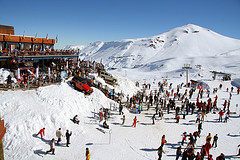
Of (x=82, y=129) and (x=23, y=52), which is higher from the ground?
(x=23, y=52)

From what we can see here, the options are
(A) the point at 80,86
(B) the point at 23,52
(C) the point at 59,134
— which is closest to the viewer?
(C) the point at 59,134

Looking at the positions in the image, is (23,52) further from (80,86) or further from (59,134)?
(59,134)

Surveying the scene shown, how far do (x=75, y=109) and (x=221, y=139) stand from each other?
40.4ft

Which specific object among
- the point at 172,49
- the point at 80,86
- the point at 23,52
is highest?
the point at 172,49

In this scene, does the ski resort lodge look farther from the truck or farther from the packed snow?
the truck

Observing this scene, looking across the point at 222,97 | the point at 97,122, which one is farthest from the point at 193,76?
the point at 97,122

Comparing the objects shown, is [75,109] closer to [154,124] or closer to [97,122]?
[97,122]

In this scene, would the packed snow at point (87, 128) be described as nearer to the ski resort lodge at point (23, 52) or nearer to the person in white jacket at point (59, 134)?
the person in white jacket at point (59, 134)

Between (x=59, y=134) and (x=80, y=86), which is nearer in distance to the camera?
(x=59, y=134)

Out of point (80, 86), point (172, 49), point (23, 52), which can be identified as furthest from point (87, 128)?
point (172, 49)

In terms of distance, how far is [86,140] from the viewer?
476 inches

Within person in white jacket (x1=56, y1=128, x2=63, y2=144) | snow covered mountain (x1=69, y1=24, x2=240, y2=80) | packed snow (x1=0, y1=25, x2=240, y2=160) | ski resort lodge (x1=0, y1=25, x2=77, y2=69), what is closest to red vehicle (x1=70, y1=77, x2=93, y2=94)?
packed snow (x1=0, y1=25, x2=240, y2=160)

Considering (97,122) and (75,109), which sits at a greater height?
(75,109)

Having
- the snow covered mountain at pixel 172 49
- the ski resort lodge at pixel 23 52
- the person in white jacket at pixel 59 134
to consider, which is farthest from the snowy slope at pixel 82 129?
the snow covered mountain at pixel 172 49
